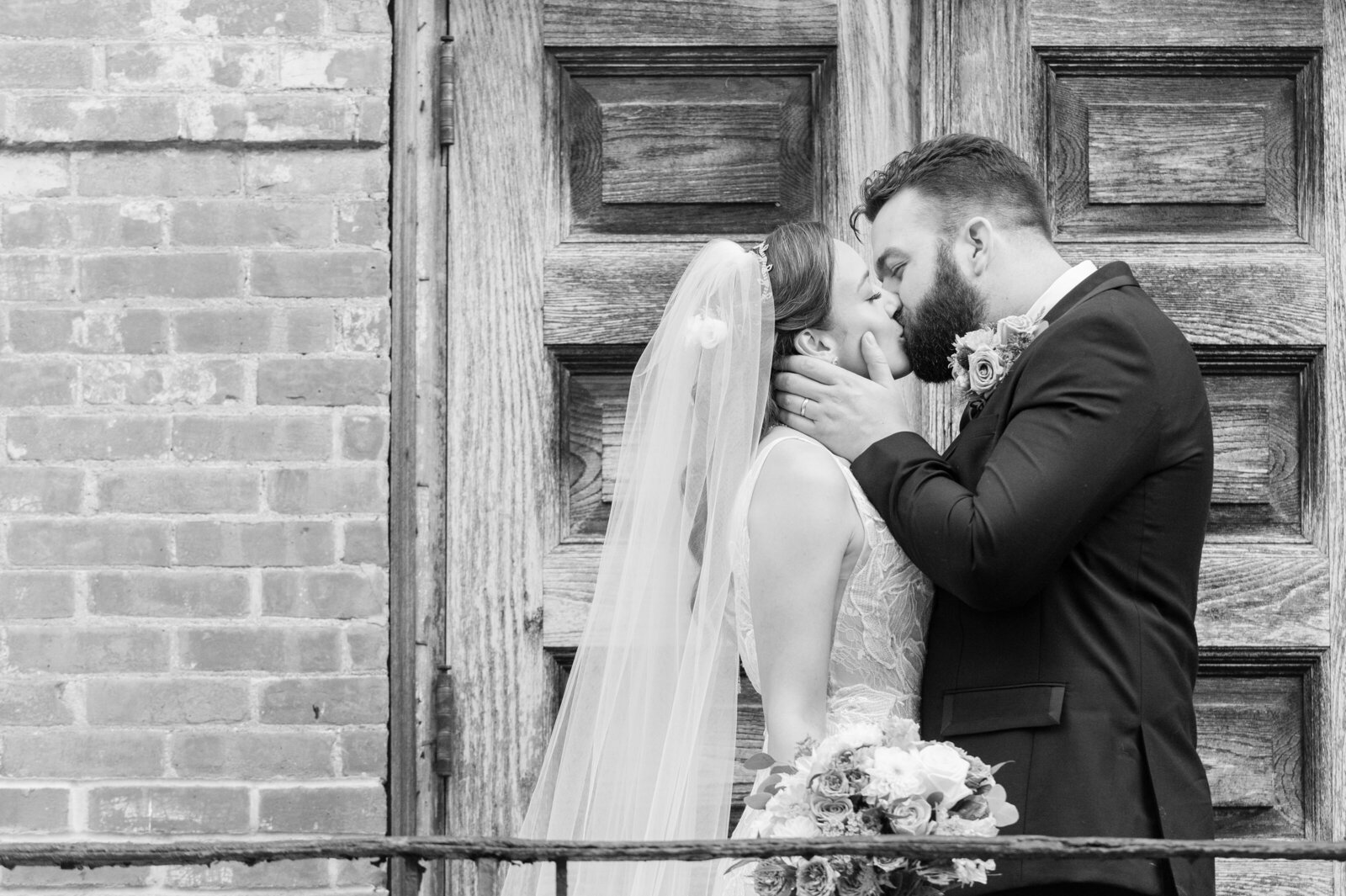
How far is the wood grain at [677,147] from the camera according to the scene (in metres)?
3.25

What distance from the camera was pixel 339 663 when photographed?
2955mm

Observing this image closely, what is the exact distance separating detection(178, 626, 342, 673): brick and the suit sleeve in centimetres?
133

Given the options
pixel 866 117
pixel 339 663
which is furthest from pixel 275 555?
pixel 866 117

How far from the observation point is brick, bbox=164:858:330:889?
2.93 meters

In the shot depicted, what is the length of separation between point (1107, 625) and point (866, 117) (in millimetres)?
1510

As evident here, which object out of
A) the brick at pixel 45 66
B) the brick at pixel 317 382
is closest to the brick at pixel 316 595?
the brick at pixel 317 382

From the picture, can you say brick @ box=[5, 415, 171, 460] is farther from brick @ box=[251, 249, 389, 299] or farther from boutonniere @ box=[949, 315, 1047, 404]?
boutonniere @ box=[949, 315, 1047, 404]

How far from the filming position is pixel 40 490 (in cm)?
297

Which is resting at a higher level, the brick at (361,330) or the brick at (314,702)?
the brick at (361,330)

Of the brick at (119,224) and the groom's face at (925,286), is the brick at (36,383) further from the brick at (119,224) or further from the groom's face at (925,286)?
→ the groom's face at (925,286)

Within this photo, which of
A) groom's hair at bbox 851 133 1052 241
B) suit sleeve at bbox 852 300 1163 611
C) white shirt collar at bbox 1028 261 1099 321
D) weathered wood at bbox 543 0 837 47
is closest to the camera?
suit sleeve at bbox 852 300 1163 611

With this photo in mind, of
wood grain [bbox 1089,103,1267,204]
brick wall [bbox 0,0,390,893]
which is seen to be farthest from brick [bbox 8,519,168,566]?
wood grain [bbox 1089,103,1267,204]

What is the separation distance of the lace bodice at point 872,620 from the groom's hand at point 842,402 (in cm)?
5

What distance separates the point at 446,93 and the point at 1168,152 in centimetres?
175
